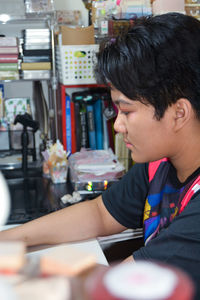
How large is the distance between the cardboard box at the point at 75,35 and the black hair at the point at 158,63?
1074 mm

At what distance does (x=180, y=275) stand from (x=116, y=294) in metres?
0.03

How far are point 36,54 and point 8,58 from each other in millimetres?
147

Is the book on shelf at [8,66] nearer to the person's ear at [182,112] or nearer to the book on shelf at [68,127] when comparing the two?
the book on shelf at [68,127]

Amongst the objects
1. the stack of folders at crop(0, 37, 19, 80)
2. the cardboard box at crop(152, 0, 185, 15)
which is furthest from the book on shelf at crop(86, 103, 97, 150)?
the cardboard box at crop(152, 0, 185, 15)

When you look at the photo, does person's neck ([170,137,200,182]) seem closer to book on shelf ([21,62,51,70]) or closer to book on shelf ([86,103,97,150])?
book on shelf ([86,103,97,150])

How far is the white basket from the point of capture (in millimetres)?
1910

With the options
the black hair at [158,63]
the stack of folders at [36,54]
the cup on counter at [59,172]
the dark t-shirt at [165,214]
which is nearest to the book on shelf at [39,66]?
the stack of folders at [36,54]

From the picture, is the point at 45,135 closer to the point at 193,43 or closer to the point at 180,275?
the point at 193,43

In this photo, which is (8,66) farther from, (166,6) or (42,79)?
(166,6)

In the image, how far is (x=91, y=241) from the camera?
1.16 meters

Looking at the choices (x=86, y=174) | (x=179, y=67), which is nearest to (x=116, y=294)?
(x=179, y=67)

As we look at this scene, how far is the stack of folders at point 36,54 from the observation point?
1970 millimetres

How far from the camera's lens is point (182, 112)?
0.88 m

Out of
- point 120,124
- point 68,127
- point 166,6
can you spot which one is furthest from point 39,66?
point 120,124
